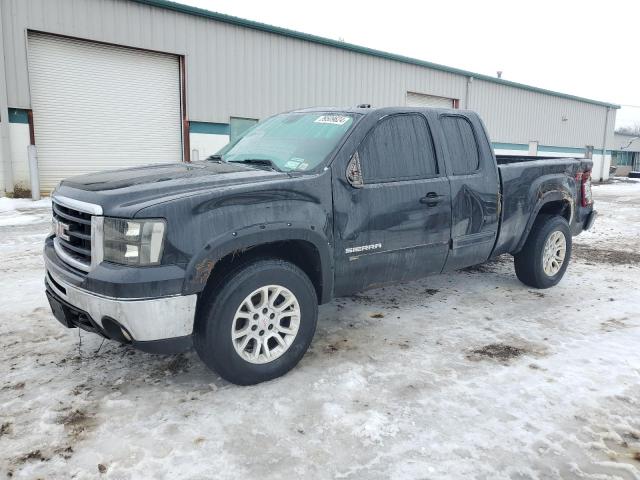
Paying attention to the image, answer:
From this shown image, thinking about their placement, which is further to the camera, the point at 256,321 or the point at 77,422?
the point at 256,321

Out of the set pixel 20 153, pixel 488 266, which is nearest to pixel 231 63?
pixel 20 153

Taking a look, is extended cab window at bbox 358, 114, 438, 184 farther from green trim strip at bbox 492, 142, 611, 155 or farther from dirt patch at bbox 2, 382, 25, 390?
green trim strip at bbox 492, 142, 611, 155

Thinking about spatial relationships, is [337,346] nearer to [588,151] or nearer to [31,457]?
[31,457]

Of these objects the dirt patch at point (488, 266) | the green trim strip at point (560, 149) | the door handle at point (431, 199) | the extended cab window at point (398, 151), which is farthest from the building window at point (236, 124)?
the green trim strip at point (560, 149)

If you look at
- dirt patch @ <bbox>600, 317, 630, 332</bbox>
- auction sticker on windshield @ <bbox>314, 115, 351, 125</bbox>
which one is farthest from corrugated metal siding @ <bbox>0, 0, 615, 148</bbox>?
dirt patch @ <bbox>600, 317, 630, 332</bbox>

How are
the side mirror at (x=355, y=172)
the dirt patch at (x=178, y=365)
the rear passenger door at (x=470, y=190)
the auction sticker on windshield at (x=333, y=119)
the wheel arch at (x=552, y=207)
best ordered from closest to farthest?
the dirt patch at (x=178, y=365) < the side mirror at (x=355, y=172) < the auction sticker on windshield at (x=333, y=119) < the rear passenger door at (x=470, y=190) < the wheel arch at (x=552, y=207)

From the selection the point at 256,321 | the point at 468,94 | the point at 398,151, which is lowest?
the point at 256,321

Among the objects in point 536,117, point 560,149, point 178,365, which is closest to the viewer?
point 178,365

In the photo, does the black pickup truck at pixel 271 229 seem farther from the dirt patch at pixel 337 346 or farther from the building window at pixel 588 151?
the building window at pixel 588 151

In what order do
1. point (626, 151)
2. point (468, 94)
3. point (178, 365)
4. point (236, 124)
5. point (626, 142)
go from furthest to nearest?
point (626, 151)
point (626, 142)
point (468, 94)
point (236, 124)
point (178, 365)

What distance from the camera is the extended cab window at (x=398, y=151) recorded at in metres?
3.80

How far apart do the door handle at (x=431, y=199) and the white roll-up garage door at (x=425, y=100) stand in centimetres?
1823

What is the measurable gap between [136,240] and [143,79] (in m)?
12.9

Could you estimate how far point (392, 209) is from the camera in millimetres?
3850
